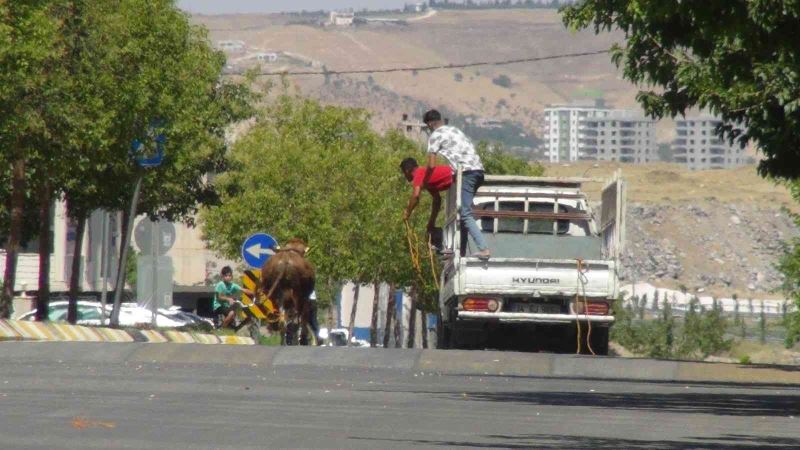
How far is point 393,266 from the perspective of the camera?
212 ft

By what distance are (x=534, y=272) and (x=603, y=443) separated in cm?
1481

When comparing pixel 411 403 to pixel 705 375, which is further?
pixel 705 375

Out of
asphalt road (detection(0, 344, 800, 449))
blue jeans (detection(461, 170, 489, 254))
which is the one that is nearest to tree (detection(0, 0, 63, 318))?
blue jeans (detection(461, 170, 489, 254))

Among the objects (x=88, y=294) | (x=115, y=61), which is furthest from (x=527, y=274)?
(x=88, y=294)

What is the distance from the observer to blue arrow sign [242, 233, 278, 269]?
30641 millimetres

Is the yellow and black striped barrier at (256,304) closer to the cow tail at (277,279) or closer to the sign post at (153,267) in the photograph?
the cow tail at (277,279)

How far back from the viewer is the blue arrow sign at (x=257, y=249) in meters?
30.6

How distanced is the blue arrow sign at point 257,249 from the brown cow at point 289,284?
5.35 metres

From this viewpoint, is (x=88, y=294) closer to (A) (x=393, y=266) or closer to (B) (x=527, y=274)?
(A) (x=393, y=266)

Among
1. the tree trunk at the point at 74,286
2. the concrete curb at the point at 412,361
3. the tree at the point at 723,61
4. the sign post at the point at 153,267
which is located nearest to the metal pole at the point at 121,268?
the sign post at the point at 153,267

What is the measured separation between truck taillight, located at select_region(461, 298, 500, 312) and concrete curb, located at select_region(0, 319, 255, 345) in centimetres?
277

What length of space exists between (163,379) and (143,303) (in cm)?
1653

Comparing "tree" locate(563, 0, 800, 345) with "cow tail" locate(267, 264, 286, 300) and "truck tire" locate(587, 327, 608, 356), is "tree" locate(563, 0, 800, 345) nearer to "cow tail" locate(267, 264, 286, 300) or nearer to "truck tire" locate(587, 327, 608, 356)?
"truck tire" locate(587, 327, 608, 356)

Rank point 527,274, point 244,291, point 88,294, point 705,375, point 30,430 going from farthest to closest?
point 88,294 < point 244,291 < point 527,274 < point 705,375 < point 30,430
